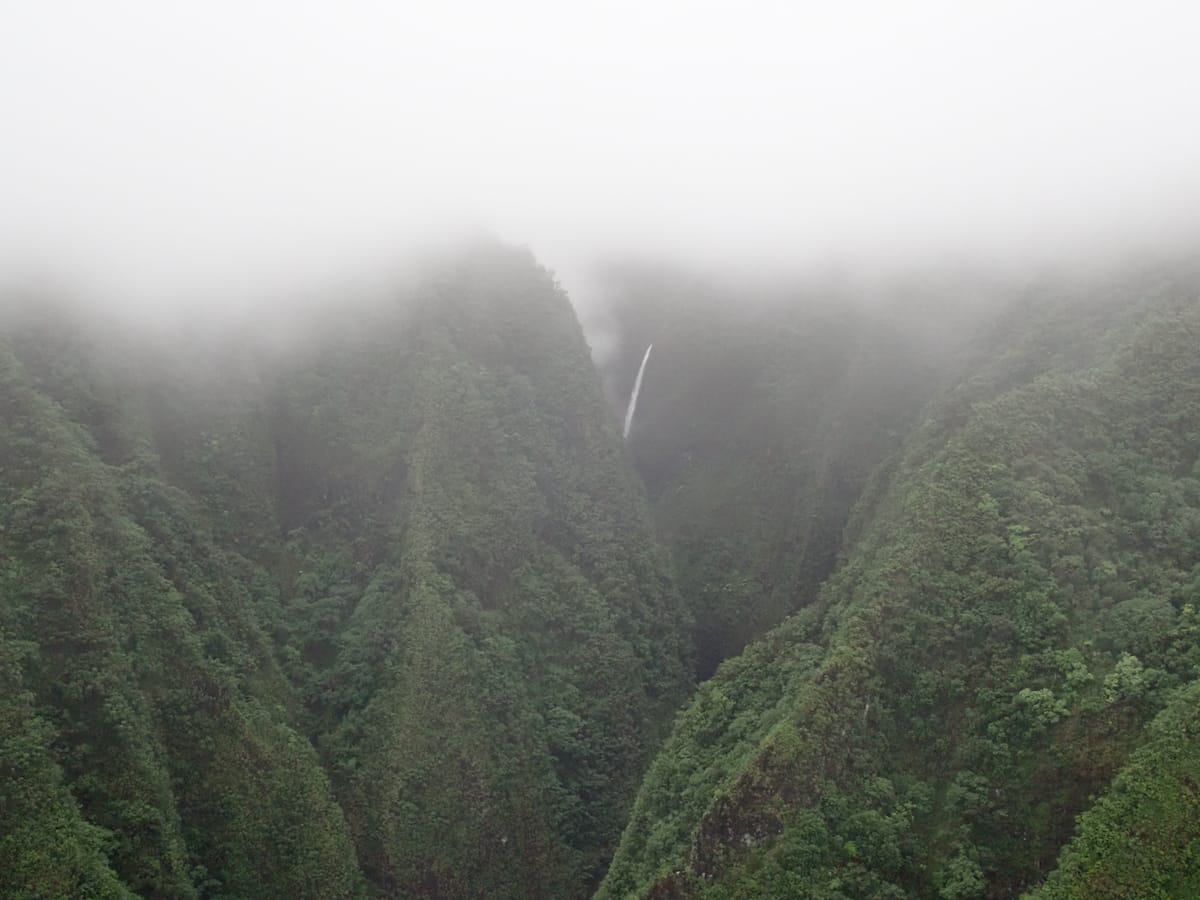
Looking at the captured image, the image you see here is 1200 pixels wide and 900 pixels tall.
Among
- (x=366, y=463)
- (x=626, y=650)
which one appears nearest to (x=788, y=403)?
(x=626, y=650)

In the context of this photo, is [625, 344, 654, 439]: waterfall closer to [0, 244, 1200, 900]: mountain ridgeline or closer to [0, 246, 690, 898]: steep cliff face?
[0, 244, 1200, 900]: mountain ridgeline

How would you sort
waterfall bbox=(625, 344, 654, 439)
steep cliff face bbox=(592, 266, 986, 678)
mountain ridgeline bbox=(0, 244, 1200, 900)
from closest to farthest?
mountain ridgeline bbox=(0, 244, 1200, 900) < steep cliff face bbox=(592, 266, 986, 678) < waterfall bbox=(625, 344, 654, 439)

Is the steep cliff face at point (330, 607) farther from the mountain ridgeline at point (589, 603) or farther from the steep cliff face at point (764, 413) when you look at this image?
the steep cliff face at point (764, 413)

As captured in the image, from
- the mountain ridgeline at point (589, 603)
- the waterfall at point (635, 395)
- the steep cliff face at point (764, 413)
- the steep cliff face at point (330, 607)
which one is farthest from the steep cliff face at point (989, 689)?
the waterfall at point (635, 395)

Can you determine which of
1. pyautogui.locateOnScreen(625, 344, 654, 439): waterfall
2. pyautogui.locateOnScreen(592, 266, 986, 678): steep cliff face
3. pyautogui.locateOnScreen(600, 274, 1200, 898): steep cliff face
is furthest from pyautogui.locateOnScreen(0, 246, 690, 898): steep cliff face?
pyautogui.locateOnScreen(600, 274, 1200, 898): steep cliff face

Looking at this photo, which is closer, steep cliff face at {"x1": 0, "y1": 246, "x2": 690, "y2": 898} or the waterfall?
steep cliff face at {"x1": 0, "y1": 246, "x2": 690, "y2": 898}
